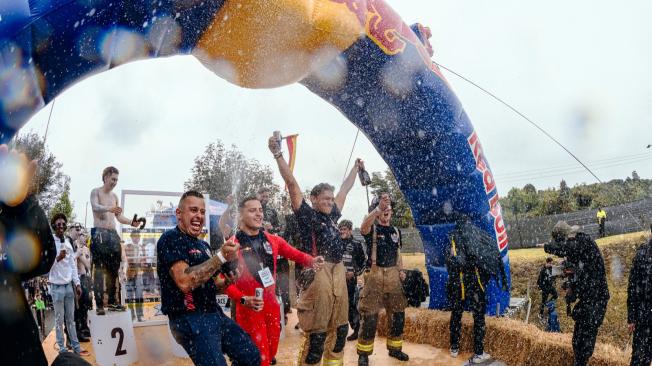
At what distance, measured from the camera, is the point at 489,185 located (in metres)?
6.64

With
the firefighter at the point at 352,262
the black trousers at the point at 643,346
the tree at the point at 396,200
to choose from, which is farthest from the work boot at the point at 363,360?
the tree at the point at 396,200

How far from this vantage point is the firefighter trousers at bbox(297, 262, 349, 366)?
165 inches

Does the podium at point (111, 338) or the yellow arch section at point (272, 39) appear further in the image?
the podium at point (111, 338)

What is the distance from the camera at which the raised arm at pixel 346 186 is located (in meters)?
4.98

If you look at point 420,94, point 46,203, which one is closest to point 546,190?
point 46,203

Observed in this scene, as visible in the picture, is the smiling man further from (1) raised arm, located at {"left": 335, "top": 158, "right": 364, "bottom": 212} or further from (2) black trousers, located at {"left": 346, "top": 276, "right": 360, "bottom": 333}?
(2) black trousers, located at {"left": 346, "top": 276, "right": 360, "bottom": 333}

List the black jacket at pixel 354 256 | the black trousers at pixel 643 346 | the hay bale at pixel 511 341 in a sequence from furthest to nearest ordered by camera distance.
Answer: the black jacket at pixel 354 256 < the hay bale at pixel 511 341 < the black trousers at pixel 643 346

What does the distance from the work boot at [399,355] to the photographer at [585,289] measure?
184cm

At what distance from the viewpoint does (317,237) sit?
4.46m

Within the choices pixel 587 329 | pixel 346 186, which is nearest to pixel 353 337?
pixel 346 186

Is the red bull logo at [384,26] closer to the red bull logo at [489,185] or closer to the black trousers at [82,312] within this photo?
the red bull logo at [489,185]

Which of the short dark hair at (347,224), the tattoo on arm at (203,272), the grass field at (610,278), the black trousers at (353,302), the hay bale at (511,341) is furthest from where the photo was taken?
the grass field at (610,278)

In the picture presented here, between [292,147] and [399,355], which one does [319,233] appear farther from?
[399,355]

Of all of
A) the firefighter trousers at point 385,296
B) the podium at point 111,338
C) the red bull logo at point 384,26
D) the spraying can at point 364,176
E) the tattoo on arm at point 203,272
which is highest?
the red bull logo at point 384,26
